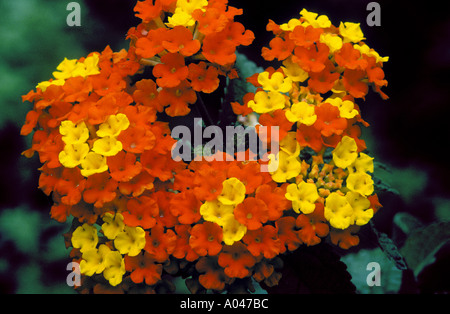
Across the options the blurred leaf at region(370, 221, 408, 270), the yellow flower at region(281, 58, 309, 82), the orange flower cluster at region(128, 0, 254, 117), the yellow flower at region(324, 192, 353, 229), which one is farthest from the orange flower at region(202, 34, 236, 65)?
the blurred leaf at region(370, 221, 408, 270)

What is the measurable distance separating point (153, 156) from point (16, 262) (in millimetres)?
848

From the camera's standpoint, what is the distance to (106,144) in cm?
84

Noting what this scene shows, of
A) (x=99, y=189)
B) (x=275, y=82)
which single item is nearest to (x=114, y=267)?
(x=99, y=189)

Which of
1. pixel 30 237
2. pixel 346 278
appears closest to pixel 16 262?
pixel 30 237

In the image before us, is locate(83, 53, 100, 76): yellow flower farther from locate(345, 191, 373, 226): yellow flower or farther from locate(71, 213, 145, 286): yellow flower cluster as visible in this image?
locate(345, 191, 373, 226): yellow flower

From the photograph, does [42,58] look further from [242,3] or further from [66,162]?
[66,162]

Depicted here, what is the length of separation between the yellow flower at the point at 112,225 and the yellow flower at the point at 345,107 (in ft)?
1.42

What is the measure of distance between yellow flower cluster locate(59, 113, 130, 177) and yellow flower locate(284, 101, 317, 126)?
288 mm

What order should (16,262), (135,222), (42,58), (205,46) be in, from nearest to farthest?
1. (135,222)
2. (205,46)
3. (16,262)
4. (42,58)

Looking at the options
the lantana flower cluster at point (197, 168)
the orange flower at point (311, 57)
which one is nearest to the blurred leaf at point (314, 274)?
the lantana flower cluster at point (197, 168)

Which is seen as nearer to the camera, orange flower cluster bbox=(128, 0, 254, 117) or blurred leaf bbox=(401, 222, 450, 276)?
orange flower cluster bbox=(128, 0, 254, 117)

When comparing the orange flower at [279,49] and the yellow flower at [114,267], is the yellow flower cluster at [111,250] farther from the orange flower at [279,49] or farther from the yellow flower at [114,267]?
the orange flower at [279,49]

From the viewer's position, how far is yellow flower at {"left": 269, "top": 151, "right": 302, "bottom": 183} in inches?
33.2

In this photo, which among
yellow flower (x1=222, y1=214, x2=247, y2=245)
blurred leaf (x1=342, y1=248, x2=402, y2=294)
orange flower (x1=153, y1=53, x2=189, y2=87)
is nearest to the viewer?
yellow flower (x1=222, y1=214, x2=247, y2=245)
